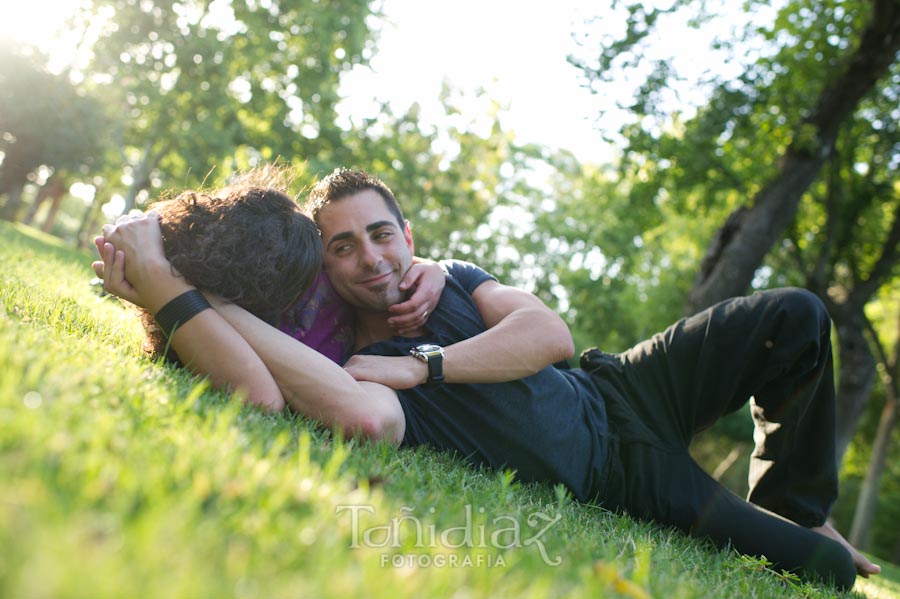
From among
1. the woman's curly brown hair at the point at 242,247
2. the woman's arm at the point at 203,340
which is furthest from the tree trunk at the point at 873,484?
the woman's arm at the point at 203,340

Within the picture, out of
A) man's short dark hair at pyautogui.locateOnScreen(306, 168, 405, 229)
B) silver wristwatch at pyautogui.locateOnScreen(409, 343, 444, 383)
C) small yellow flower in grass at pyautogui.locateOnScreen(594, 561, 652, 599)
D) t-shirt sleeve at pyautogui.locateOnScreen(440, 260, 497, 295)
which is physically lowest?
silver wristwatch at pyautogui.locateOnScreen(409, 343, 444, 383)

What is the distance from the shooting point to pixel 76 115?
28312 millimetres

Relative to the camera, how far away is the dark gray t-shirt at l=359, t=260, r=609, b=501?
150 inches

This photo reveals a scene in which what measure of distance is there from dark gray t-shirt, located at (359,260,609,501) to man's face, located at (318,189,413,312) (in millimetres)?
321

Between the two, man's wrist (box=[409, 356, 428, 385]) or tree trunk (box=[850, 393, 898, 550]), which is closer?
man's wrist (box=[409, 356, 428, 385])

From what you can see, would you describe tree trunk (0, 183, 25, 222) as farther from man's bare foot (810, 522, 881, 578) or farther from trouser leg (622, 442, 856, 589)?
man's bare foot (810, 522, 881, 578)

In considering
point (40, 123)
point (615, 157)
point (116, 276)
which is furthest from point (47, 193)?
point (116, 276)

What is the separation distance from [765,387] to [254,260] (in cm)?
313

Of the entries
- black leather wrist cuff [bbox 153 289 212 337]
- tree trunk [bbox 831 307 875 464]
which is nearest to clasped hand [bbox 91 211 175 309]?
black leather wrist cuff [bbox 153 289 212 337]

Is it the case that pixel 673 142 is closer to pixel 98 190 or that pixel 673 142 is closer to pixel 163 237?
pixel 163 237

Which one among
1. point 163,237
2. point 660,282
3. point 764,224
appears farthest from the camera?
point 660,282

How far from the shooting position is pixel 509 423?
3840 millimetres

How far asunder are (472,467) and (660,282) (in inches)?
999

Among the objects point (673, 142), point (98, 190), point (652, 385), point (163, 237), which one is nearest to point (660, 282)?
point (673, 142)
